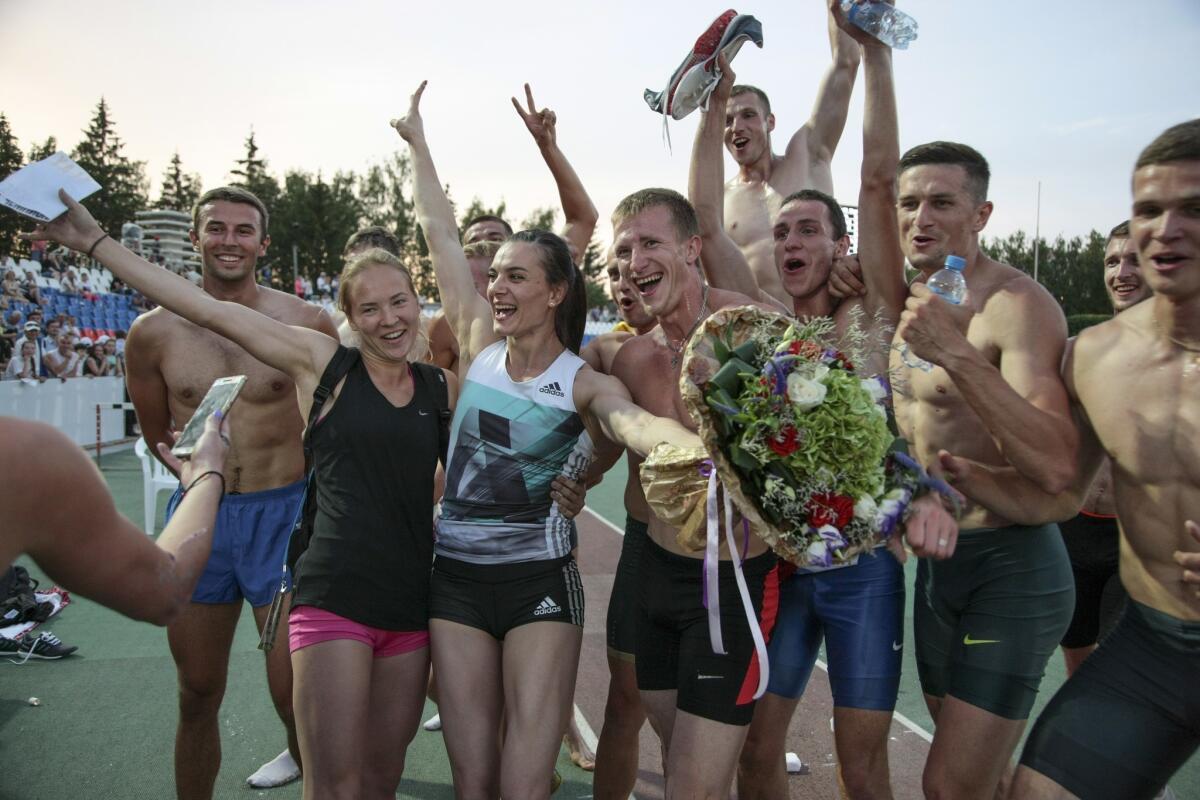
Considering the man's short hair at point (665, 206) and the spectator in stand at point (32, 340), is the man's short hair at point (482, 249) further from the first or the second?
the spectator in stand at point (32, 340)

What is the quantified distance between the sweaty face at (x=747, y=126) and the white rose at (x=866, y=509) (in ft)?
11.7

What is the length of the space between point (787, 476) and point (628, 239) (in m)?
1.48

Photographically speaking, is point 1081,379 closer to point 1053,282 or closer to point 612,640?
point 612,640

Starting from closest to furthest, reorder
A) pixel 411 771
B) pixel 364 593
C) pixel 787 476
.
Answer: pixel 787 476, pixel 364 593, pixel 411 771

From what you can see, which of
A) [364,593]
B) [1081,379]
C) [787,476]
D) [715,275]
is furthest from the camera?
[715,275]

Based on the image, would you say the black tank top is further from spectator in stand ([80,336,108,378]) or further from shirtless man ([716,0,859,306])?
spectator in stand ([80,336,108,378])

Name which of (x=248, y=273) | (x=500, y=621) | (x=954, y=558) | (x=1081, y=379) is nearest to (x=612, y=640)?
(x=500, y=621)

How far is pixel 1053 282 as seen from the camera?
5409cm

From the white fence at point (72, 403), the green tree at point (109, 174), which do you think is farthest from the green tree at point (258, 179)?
the white fence at point (72, 403)

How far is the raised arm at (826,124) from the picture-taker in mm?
5409

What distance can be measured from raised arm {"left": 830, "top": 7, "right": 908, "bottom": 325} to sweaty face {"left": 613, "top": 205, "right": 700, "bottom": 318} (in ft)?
2.51

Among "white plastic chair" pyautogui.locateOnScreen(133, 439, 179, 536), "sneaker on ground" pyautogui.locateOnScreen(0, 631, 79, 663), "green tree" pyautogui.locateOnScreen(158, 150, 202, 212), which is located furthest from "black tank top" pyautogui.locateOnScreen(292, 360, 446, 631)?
"green tree" pyautogui.locateOnScreen(158, 150, 202, 212)

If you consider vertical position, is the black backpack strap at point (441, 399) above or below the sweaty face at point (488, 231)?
below

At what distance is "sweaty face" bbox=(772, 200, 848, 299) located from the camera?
3914 millimetres
